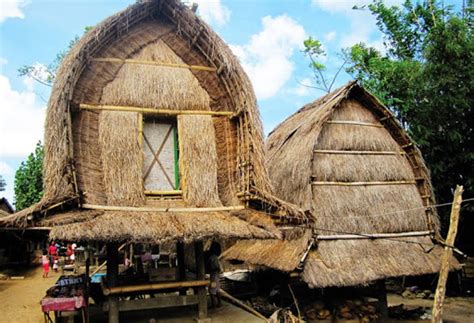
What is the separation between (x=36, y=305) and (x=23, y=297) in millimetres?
2074

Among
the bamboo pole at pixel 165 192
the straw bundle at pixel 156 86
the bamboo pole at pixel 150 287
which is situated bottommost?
the bamboo pole at pixel 150 287

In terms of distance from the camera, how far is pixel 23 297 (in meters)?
13.8

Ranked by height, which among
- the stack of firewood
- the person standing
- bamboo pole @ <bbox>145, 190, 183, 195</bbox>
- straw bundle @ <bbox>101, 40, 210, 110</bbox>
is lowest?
the stack of firewood

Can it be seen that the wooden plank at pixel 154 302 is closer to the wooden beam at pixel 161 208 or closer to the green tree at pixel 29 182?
the wooden beam at pixel 161 208

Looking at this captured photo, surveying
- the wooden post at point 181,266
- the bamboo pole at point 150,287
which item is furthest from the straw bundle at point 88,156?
the wooden post at point 181,266

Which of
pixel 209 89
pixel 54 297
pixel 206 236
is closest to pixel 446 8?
pixel 209 89

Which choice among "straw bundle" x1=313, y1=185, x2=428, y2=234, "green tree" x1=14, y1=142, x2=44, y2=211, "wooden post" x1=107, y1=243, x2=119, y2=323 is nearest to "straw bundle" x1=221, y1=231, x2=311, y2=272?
"straw bundle" x1=313, y1=185, x2=428, y2=234

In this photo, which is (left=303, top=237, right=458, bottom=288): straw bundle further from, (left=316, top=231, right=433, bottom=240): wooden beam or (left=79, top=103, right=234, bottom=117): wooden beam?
(left=79, top=103, right=234, bottom=117): wooden beam

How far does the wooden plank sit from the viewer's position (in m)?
6.73

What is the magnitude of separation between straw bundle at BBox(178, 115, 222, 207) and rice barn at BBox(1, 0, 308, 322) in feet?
0.06

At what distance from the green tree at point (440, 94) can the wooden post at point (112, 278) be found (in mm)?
9238

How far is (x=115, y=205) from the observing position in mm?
6637

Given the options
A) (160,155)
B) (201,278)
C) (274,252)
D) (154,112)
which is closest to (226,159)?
(160,155)

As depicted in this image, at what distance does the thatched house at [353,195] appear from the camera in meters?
10.3
